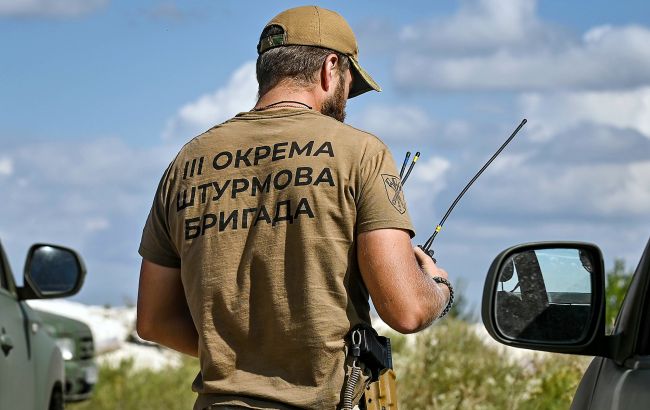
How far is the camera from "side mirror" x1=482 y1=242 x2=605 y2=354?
3.47m

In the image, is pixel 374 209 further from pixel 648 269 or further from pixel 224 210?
pixel 648 269

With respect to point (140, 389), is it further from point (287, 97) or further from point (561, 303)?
point (561, 303)

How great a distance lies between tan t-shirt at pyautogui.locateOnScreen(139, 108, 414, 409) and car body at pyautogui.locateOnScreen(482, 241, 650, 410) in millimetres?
553

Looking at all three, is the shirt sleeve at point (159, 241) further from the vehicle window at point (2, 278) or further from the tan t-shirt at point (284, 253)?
the vehicle window at point (2, 278)

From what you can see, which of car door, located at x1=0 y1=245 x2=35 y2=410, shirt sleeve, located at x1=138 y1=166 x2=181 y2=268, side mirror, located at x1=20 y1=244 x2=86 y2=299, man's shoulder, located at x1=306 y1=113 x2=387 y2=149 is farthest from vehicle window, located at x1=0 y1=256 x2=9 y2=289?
man's shoulder, located at x1=306 y1=113 x2=387 y2=149

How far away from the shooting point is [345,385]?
13.3ft

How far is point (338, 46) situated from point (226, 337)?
99cm

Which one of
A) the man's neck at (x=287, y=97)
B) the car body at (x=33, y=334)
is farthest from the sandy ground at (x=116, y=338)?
the man's neck at (x=287, y=97)

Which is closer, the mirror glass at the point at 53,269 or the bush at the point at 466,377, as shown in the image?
the mirror glass at the point at 53,269

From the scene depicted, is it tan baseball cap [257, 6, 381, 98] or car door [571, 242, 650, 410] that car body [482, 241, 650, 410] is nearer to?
car door [571, 242, 650, 410]

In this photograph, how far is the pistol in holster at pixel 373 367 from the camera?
4051 mm

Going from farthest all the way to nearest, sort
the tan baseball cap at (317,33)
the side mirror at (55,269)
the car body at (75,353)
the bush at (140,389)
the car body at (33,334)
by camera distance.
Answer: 1. the bush at (140,389)
2. the car body at (75,353)
3. the side mirror at (55,269)
4. the car body at (33,334)
5. the tan baseball cap at (317,33)

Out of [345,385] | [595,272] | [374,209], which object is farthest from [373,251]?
[595,272]

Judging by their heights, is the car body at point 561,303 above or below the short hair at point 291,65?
below
